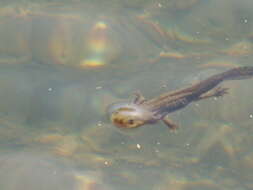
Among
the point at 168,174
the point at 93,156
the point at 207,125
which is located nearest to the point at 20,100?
the point at 93,156

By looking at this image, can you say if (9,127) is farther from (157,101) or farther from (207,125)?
(207,125)

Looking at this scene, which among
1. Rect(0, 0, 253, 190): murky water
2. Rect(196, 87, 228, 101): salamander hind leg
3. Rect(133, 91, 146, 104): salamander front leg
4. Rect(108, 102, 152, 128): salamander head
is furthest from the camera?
Rect(196, 87, 228, 101): salamander hind leg

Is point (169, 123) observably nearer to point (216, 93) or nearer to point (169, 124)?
point (169, 124)

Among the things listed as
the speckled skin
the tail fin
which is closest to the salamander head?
the speckled skin

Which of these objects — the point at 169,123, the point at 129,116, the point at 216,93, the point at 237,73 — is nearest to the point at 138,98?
the point at 169,123

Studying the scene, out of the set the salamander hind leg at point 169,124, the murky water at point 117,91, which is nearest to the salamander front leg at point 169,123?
the salamander hind leg at point 169,124

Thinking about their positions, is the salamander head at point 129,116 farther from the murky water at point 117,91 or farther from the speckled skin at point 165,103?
the murky water at point 117,91

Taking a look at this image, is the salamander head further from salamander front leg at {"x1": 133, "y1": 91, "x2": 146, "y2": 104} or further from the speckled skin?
salamander front leg at {"x1": 133, "y1": 91, "x2": 146, "y2": 104}
